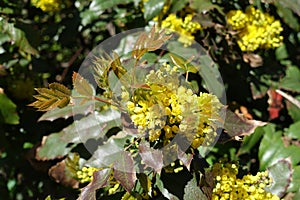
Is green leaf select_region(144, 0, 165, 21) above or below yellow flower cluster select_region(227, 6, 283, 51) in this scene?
above

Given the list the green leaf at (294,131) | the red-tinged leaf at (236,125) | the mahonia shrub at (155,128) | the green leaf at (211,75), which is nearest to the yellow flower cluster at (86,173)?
the mahonia shrub at (155,128)

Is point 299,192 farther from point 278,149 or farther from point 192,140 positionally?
point 192,140

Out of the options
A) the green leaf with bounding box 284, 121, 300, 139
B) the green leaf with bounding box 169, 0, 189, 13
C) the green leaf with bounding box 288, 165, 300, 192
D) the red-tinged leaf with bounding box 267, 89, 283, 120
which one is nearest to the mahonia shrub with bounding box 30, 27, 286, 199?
the green leaf with bounding box 288, 165, 300, 192

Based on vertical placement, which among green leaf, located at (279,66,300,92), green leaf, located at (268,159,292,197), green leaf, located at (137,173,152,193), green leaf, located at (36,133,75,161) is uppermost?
green leaf, located at (137,173,152,193)

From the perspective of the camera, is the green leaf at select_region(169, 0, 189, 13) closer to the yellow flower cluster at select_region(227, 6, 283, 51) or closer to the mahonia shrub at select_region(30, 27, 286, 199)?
the yellow flower cluster at select_region(227, 6, 283, 51)

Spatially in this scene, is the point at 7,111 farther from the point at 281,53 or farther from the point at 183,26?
the point at 281,53

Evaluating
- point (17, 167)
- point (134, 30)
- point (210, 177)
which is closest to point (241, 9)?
point (134, 30)

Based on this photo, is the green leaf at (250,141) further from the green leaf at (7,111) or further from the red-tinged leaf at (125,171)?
the green leaf at (7,111)
